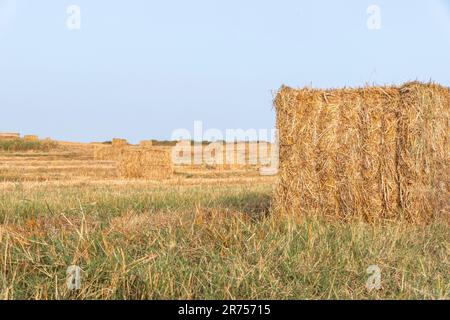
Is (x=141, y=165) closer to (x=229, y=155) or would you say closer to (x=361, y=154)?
(x=229, y=155)

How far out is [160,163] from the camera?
70.9 ft

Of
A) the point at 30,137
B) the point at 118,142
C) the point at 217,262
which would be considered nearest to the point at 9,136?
the point at 30,137

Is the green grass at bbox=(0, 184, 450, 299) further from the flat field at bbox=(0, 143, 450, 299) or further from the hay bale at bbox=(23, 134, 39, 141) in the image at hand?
the hay bale at bbox=(23, 134, 39, 141)

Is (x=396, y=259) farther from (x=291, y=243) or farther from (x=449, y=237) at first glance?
(x=449, y=237)

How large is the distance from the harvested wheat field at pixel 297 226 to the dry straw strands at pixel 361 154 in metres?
0.01

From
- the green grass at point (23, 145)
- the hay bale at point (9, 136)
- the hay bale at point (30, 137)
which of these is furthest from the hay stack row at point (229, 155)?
the hay bale at point (9, 136)

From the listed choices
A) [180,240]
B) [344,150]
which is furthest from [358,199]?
[180,240]

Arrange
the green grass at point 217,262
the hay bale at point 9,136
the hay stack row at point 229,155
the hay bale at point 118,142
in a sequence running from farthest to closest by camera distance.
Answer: the hay bale at point 9,136, the hay bale at point 118,142, the hay stack row at point 229,155, the green grass at point 217,262

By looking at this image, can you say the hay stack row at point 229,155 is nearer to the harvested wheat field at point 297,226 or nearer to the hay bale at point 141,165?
the hay bale at point 141,165

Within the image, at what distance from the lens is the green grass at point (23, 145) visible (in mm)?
38344

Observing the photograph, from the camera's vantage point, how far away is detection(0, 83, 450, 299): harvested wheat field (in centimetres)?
449

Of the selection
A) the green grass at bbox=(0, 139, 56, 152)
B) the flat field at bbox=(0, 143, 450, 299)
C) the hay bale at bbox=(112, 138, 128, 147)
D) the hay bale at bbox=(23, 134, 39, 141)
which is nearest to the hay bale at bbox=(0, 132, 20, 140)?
the hay bale at bbox=(23, 134, 39, 141)

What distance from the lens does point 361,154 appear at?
7.91 m
